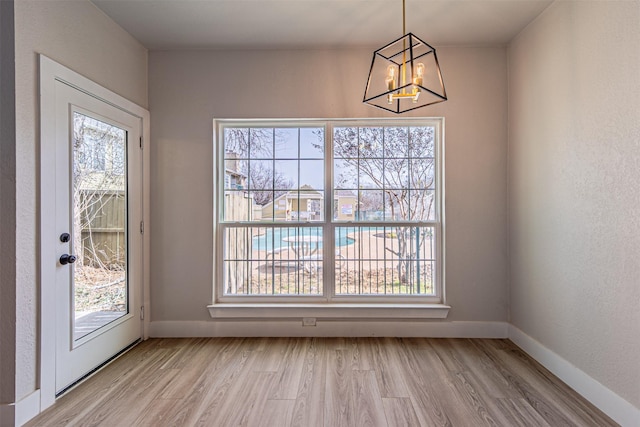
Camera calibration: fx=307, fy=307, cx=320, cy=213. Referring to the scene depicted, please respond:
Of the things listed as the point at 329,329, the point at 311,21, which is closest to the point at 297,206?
the point at 329,329

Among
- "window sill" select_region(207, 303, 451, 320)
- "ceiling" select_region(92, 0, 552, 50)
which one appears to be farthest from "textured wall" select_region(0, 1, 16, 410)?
"window sill" select_region(207, 303, 451, 320)

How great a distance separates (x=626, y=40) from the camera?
5.65ft

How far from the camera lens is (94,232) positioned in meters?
2.32

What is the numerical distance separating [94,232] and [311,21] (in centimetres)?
236

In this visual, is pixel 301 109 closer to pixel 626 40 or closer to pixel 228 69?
pixel 228 69

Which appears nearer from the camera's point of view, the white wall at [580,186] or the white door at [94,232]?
the white wall at [580,186]

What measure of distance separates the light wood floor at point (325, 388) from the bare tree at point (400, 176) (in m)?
0.90

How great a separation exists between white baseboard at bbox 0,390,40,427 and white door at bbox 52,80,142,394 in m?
0.17

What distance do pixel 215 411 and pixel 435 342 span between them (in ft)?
6.30

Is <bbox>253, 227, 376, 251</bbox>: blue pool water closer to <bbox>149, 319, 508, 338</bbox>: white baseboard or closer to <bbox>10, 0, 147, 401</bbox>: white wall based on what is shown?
<bbox>149, 319, 508, 338</bbox>: white baseboard

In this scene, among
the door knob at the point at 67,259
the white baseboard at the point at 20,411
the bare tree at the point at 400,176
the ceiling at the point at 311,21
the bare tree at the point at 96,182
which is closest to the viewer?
the white baseboard at the point at 20,411

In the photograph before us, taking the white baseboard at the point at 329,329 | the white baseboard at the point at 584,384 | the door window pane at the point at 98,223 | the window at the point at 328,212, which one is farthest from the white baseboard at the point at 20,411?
the white baseboard at the point at 584,384

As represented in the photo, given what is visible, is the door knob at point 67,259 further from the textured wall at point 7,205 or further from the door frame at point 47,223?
the textured wall at point 7,205

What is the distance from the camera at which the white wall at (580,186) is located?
1721 millimetres
